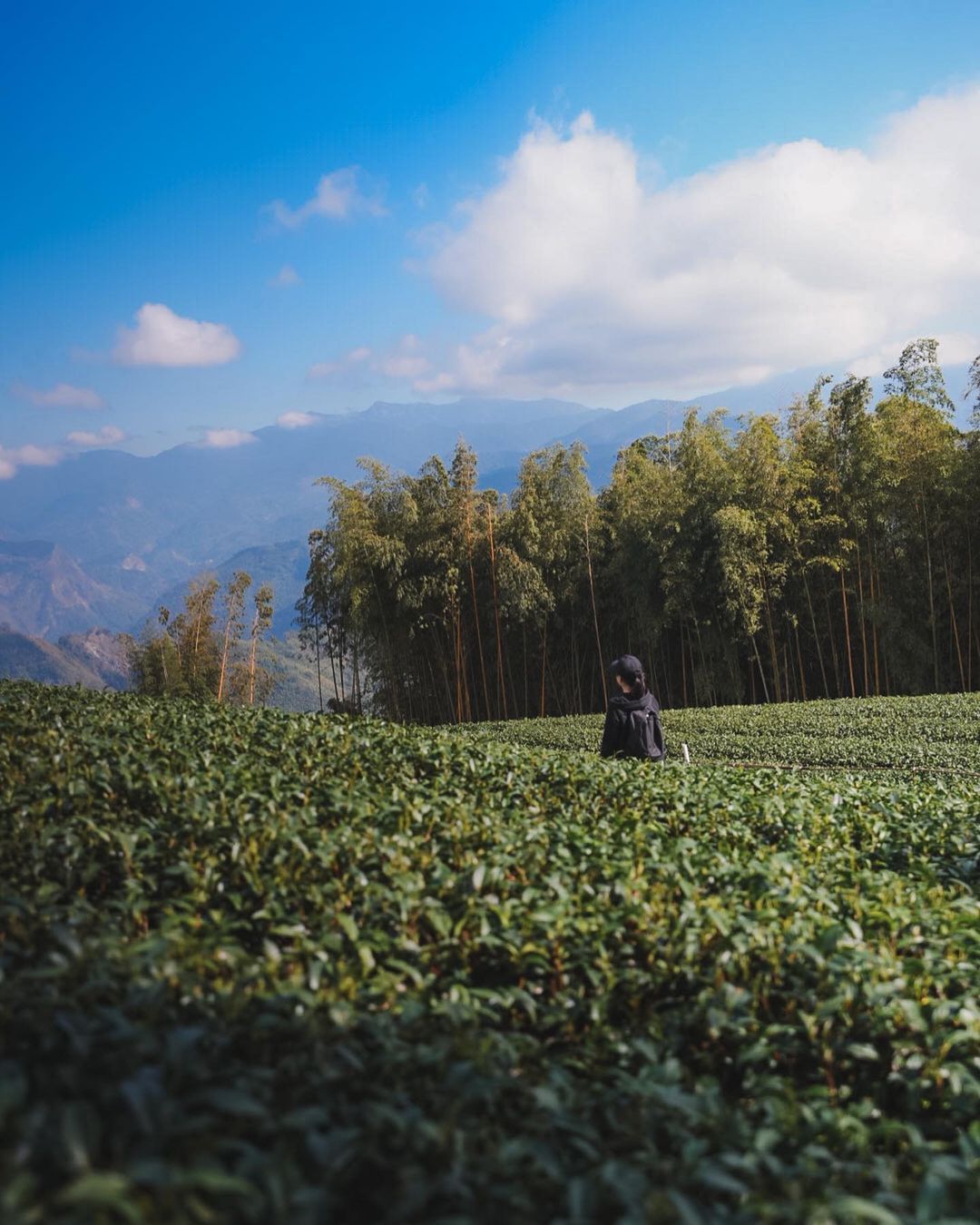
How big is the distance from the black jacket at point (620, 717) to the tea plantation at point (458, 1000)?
1.72 m

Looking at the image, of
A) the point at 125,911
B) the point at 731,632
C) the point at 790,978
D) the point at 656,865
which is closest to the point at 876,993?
the point at 790,978

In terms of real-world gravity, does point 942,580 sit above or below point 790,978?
above

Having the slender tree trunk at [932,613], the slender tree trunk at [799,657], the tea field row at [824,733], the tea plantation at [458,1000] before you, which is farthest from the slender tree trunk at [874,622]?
the tea plantation at [458,1000]

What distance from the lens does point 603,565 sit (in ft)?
57.2

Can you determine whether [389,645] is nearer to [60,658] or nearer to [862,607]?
[862,607]

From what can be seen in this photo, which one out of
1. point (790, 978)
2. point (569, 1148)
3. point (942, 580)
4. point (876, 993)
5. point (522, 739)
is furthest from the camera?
point (942, 580)

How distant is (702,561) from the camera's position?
14.8 meters

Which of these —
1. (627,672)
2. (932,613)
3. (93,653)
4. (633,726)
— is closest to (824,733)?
(932,613)

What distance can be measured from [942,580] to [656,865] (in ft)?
47.6

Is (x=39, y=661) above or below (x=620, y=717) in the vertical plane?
above

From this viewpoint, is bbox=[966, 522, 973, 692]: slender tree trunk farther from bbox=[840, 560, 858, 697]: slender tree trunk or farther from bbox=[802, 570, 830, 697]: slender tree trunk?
bbox=[802, 570, 830, 697]: slender tree trunk

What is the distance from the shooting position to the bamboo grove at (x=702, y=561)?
14.6 m

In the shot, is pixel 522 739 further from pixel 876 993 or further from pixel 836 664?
pixel 876 993

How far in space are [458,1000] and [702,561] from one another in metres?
13.7
